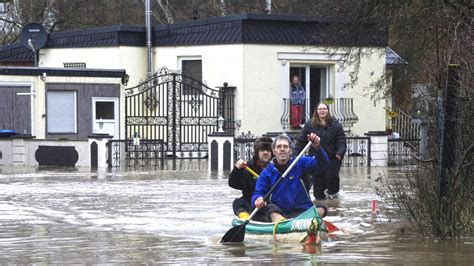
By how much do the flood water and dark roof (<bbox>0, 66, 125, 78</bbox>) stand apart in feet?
28.7

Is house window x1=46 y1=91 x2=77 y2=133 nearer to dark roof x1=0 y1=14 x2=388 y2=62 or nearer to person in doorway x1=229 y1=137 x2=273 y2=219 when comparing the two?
dark roof x1=0 y1=14 x2=388 y2=62

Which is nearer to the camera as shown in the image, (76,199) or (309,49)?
(76,199)

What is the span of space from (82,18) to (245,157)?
24411 millimetres

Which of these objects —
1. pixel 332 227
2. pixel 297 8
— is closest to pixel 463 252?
pixel 332 227

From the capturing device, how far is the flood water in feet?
41.9

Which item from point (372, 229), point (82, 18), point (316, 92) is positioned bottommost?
point (372, 229)

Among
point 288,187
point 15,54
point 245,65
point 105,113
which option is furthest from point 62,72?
point 288,187

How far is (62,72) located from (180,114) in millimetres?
3793

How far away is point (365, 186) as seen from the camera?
23703mm

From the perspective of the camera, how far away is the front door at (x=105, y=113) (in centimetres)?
3497

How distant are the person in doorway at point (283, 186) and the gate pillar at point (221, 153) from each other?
49.3 feet

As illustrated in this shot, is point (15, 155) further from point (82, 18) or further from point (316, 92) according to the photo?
point (82, 18)

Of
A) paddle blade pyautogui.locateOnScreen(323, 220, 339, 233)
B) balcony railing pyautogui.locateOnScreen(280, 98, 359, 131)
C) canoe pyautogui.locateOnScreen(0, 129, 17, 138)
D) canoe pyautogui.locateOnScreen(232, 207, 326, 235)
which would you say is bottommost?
paddle blade pyautogui.locateOnScreen(323, 220, 339, 233)

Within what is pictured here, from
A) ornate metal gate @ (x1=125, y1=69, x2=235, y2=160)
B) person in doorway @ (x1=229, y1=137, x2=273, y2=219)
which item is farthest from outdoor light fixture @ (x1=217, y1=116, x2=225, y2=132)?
person in doorway @ (x1=229, y1=137, x2=273, y2=219)
